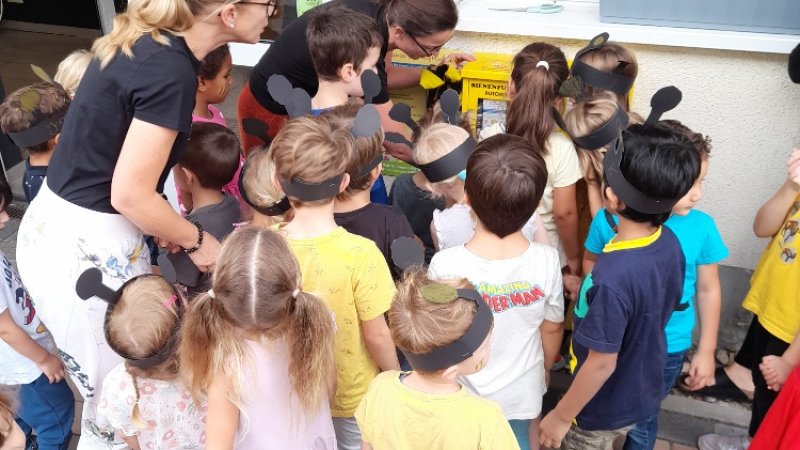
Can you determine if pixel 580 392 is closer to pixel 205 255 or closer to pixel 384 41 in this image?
pixel 205 255

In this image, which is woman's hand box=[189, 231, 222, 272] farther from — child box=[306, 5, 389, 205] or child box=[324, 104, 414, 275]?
child box=[306, 5, 389, 205]

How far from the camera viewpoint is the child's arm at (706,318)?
2.29m

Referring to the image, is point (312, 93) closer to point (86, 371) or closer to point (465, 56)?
point (465, 56)

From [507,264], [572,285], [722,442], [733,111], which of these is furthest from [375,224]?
[733,111]

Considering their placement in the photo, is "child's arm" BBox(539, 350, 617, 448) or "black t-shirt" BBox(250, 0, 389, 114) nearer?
"child's arm" BBox(539, 350, 617, 448)

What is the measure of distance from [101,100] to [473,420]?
1.30 m

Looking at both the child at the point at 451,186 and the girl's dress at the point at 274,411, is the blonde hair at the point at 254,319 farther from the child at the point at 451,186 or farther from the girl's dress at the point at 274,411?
the child at the point at 451,186

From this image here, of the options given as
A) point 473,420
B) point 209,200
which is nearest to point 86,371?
point 209,200

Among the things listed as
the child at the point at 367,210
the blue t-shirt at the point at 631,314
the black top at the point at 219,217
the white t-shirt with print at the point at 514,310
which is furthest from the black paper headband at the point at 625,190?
the black top at the point at 219,217

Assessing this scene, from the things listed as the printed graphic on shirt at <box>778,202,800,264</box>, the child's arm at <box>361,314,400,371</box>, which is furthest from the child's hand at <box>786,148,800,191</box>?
the child's arm at <box>361,314,400,371</box>

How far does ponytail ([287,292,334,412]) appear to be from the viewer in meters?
1.75

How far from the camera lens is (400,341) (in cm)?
168

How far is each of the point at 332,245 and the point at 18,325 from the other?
1.22 m

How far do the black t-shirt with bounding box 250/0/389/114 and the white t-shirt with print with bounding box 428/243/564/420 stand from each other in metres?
1.08
